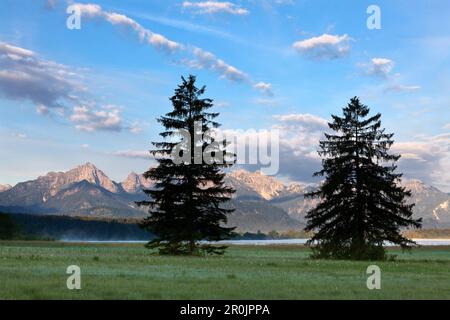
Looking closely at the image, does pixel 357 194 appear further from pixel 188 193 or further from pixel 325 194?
pixel 188 193

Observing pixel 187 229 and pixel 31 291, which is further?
pixel 187 229

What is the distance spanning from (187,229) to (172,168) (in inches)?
209

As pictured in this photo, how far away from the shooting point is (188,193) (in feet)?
157

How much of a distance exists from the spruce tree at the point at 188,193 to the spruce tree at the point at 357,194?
27.8 ft

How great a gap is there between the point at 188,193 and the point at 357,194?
14.7 metres

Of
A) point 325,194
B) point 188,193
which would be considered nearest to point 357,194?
point 325,194

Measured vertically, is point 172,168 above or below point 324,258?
above

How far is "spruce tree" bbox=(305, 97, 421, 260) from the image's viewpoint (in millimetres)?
47969

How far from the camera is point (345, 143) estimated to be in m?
48.8

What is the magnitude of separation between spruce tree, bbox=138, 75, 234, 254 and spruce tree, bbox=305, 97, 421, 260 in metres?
8.46

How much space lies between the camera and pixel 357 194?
4891 cm

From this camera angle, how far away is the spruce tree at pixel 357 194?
48.0 meters
